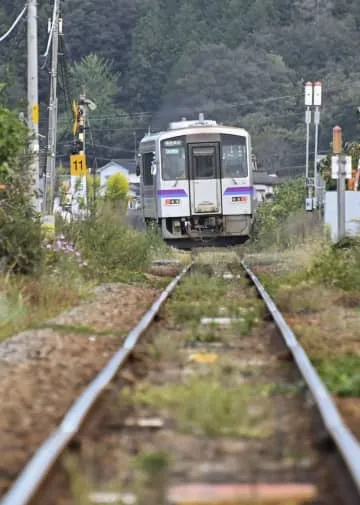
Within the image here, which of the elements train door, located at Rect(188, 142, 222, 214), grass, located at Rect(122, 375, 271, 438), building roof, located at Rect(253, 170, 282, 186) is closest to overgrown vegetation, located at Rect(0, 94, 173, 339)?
grass, located at Rect(122, 375, 271, 438)

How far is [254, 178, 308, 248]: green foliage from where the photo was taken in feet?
107

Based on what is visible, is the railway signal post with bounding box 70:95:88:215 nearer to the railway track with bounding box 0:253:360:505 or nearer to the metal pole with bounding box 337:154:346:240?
the metal pole with bounding box 337:154:346:240

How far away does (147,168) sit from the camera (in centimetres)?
3112

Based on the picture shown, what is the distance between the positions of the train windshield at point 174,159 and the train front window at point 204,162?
0.26 meters

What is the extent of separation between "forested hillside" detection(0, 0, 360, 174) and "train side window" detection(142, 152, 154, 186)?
156ft

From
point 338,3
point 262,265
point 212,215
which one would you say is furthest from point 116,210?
point 338,3

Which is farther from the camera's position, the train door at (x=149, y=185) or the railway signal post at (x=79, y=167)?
the train door at (x=149, y=185)

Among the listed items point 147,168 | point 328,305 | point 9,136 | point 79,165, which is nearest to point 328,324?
point 328,305

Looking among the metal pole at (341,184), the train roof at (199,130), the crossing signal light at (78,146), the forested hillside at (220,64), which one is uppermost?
the forested hillside at (220,64)

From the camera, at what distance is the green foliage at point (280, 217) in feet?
107

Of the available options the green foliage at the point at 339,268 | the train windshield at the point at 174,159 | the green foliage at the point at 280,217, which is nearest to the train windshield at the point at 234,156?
the train windshield at the point at 174,159

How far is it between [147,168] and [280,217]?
13.3m

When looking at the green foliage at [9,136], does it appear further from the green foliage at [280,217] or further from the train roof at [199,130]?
the green foliage at [280,217]

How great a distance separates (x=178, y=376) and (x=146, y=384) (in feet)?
1.37
